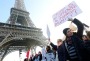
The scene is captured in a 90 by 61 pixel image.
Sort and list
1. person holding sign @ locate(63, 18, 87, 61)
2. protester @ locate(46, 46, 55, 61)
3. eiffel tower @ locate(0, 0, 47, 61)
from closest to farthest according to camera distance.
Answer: person holding sign @ locate(63, 18, 87, 61) → protester @ locate(46, 46, 55, 61) → eiffel tower @ locate(0, 0, 47, 61)

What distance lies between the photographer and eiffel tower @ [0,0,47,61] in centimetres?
2487

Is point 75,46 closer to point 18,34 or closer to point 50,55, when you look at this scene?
point 50,55

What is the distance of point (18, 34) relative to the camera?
26.5 m

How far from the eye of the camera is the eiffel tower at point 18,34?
979 inches

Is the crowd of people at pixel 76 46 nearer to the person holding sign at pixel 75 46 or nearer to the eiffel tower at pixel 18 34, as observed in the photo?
the person holding sign at pixel 75 46

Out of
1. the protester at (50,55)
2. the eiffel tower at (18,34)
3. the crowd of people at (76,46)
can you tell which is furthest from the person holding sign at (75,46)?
the eiffel tower at (18,34)

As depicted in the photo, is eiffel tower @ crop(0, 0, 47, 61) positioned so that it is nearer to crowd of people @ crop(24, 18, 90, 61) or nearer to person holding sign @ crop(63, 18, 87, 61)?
crowd of people @ crop(24, 18, 90, 61)

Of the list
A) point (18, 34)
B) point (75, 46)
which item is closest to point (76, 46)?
point (75, 46)

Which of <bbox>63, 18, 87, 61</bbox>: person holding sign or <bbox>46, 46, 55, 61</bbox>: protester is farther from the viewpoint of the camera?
<bbox>46, 46, 55, 61</bbox>: protester

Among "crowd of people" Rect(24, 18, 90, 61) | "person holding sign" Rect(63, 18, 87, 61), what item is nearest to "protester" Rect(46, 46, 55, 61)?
"crowd of people" Rect(24, 18, 90, 61)

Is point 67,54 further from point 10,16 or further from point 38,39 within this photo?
point 10,16

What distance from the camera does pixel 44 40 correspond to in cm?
2731

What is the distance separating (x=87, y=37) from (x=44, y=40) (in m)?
23.5

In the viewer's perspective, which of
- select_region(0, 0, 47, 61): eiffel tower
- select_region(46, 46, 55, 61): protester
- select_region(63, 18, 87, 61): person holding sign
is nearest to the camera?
select_region(63, 18, 87, 61): person holding sign
